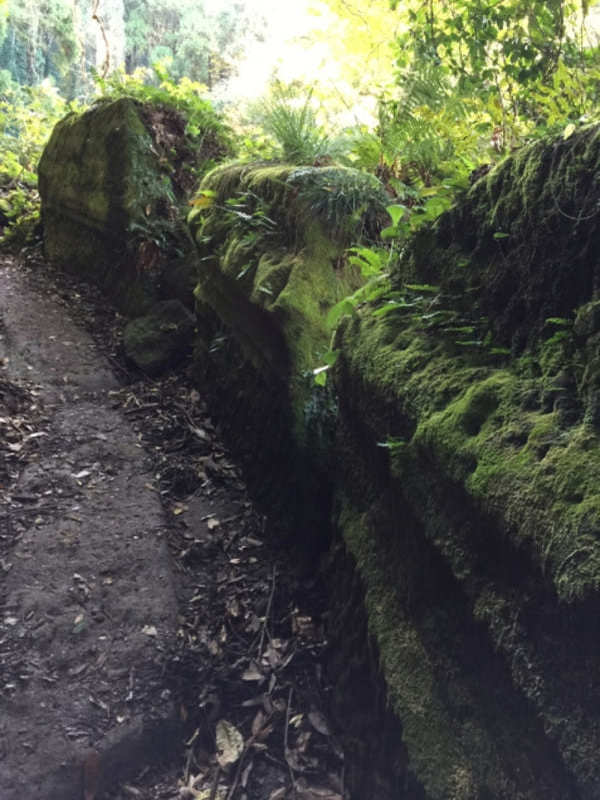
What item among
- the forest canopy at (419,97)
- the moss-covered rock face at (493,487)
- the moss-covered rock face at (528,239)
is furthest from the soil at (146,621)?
the forest canopy at (419,97)

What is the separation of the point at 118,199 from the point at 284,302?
4207mm

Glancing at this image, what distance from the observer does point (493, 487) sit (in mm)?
1811

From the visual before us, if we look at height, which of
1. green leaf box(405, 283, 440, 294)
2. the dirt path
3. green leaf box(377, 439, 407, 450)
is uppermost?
green leaf box(405, 283, 440, 294)

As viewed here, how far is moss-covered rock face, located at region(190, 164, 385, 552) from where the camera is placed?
380cm

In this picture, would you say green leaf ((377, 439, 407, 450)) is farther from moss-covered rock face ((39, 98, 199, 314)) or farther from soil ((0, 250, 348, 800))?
moss-covered rock face ((39, 98, 199, 314))

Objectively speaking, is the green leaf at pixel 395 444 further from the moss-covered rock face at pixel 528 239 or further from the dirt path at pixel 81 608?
the dirt path at pixel 81 608

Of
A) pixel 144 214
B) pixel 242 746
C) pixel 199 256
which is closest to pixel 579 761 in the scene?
pixel 242 746

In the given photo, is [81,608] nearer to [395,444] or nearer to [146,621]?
[146,621]

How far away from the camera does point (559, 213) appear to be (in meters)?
2.12

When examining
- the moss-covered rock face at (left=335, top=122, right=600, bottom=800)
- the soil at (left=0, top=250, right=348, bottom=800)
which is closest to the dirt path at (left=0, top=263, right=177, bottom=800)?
the soil at (left=0, top=250, right=348, bottom=800)

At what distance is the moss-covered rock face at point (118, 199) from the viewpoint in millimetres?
6938

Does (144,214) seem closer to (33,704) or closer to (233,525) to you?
(233,525)

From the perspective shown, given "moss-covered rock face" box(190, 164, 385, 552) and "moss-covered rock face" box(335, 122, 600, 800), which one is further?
"moss-covered rock face" box(190, 164, 385, 552)

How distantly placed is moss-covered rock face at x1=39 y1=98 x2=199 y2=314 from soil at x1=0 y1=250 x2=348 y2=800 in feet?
6.88
